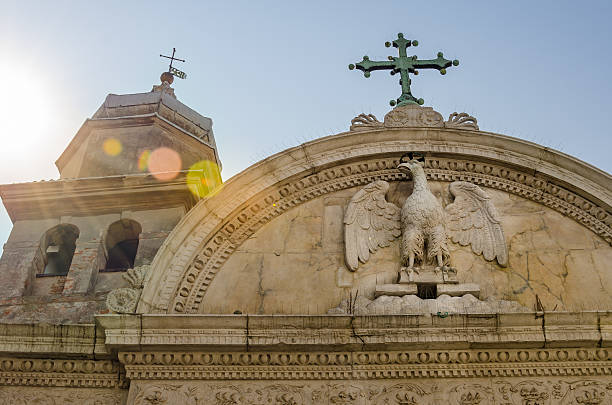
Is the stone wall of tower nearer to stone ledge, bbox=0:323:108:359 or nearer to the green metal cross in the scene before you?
stone ledge, bbox=0:323:108:359

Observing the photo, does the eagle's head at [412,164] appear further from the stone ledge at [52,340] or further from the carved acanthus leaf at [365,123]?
the stone ledge at [52,340]

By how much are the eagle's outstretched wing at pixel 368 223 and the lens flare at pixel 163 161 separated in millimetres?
4654

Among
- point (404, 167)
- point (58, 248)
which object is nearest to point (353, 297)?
point (404, 167)

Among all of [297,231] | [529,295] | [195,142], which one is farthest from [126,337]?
[195,142]

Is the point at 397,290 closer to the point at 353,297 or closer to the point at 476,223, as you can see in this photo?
the point at 353,297

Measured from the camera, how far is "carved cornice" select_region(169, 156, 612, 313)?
10.5 metres

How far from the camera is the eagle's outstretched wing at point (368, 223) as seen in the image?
10.6 meters

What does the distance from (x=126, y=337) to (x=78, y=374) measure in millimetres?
824

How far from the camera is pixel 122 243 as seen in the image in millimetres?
13750

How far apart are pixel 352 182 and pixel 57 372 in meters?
4.60

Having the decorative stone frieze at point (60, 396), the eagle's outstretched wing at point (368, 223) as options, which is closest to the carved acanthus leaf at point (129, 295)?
the decorative stone frieze at point (60, 396)

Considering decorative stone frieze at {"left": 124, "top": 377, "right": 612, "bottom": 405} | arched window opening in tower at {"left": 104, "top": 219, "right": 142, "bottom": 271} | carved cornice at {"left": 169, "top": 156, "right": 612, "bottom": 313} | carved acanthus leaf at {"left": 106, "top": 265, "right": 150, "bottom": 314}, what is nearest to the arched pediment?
carved cornice at {"left": 169, "top": 156, "right": 612, "bottom": 313}

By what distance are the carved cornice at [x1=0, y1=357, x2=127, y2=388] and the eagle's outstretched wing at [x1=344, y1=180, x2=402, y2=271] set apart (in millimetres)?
3260

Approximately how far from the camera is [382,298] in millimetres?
9922
